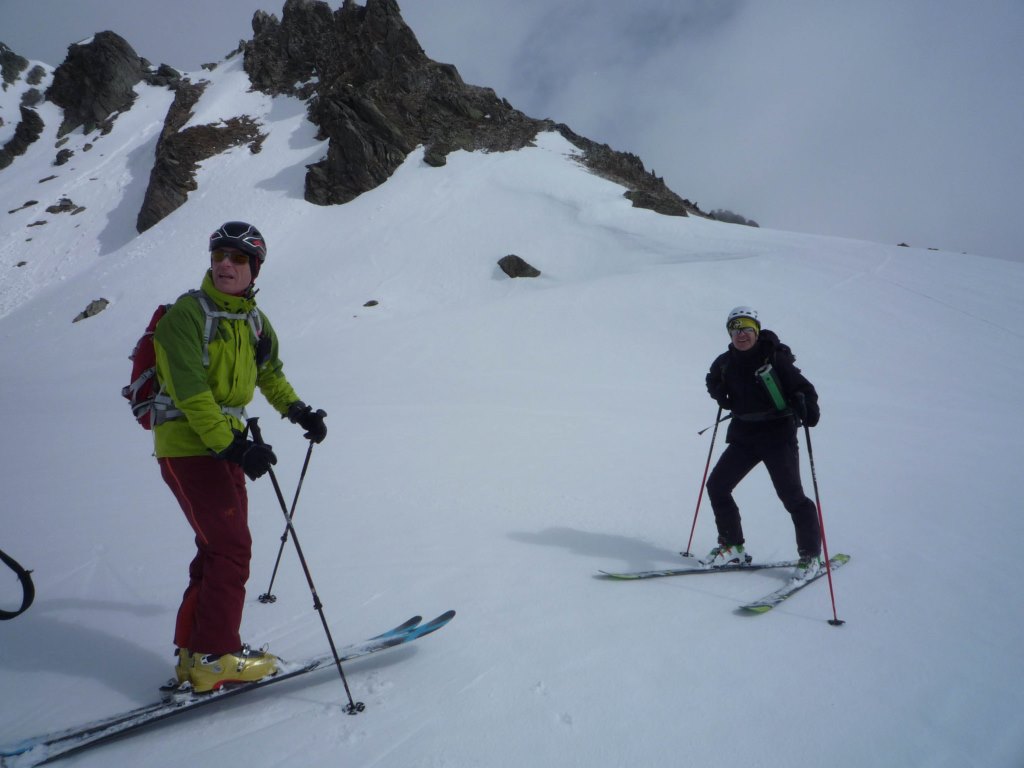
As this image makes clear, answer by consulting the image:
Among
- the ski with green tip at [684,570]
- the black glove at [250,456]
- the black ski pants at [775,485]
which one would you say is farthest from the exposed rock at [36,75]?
the black ski pants at [775,485]

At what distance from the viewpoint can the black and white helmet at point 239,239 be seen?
2818 millimetres

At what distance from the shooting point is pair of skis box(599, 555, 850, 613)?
384cm

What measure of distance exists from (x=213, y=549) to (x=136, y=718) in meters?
0.90

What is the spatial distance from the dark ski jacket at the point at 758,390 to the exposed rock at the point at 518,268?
63.4ft

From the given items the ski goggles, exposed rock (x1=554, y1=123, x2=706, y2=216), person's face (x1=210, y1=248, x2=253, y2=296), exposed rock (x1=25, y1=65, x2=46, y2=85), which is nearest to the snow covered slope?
person's face (x1=210, y1=248, x2=253, y2=296)

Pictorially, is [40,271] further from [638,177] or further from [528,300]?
[638,177]

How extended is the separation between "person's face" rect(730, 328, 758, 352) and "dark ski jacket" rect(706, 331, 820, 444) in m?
0.06

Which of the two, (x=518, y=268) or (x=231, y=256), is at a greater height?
(x=518, y=268)

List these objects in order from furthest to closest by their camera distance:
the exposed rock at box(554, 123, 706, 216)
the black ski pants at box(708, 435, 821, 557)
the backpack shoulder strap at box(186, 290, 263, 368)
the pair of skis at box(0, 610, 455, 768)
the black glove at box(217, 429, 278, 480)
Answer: the exposed rock at box(554, 123, 706, 216), the black ski pants at box(708, 435, 821, 557), the backpack shoulder strap at box(186, 290, 263, 368), the black glove at box(217, 429, 278, 480), the pair of skis at box(0, 610, 455, 768)

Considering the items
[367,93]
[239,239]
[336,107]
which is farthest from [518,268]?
[367,93]

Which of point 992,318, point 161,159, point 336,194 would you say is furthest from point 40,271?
point 992,318

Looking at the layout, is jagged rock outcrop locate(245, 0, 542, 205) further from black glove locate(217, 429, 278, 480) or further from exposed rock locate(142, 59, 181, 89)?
black glove locate(217, 429, 278, 480)

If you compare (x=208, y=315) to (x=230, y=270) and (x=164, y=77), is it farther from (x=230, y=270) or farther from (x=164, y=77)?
(x=164, y=77)

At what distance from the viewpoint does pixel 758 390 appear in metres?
4.38
